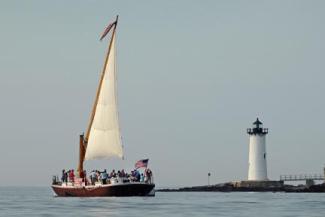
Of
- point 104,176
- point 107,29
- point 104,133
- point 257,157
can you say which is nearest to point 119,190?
point 104,176

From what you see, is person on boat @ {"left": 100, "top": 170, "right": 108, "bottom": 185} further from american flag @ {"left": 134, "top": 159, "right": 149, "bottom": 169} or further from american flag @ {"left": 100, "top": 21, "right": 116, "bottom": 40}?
american flag @ {"left": 100, "top": 21, "right": 116, "bottom": 40}

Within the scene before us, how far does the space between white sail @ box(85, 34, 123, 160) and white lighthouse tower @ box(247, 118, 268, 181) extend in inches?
1687

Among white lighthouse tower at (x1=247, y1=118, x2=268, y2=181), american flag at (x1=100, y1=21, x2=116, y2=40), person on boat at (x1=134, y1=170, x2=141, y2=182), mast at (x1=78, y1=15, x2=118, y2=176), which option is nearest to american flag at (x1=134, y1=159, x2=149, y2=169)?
person on boat at (x1=134, y1=170, x2=141, y2=182)

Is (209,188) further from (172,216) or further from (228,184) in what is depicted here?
(172,216)

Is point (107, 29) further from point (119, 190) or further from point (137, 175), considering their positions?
point (119, 190)

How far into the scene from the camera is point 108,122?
84188mm

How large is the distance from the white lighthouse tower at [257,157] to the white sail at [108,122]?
42844 mm

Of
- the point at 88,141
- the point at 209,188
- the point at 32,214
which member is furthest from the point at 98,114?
the point at 209,188

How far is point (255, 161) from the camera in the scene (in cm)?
12325

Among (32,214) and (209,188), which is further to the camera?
(209,188)

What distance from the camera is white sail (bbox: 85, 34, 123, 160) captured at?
83.4 m

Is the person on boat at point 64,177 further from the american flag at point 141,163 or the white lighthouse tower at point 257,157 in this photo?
the white lighthouse tower at point 257,157

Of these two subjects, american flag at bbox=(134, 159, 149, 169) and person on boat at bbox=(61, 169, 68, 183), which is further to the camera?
person on boat at bbox=(61, 169, 68, 183)

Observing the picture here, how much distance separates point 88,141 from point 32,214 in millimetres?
32942
